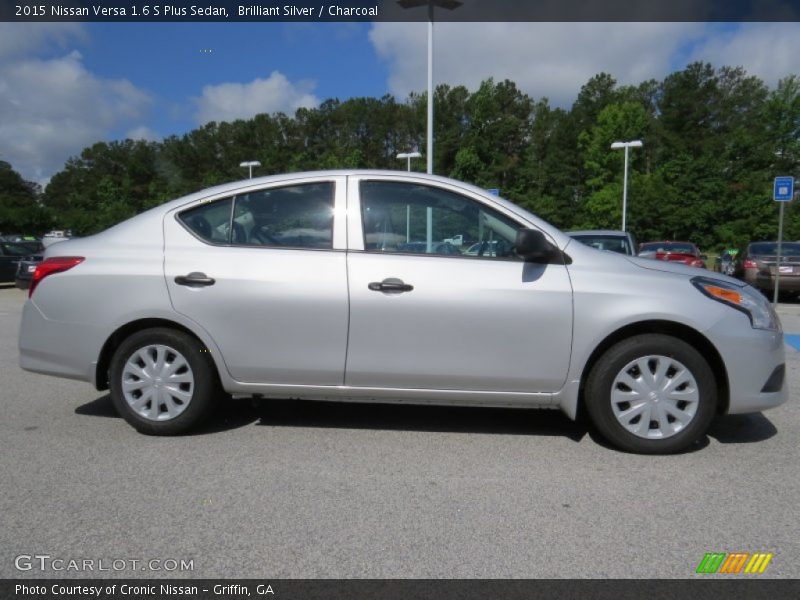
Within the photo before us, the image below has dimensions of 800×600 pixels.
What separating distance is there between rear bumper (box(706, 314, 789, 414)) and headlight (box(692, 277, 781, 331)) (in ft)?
0.19

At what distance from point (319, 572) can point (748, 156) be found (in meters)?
53.4

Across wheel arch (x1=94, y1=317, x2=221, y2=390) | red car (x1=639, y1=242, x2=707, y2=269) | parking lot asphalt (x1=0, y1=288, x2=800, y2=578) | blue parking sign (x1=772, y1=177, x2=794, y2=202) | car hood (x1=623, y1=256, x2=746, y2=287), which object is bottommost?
parking lot asphalt (x1=0, y1=288, x2=800, y2=578)

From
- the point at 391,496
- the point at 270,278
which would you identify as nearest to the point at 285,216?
the point at 270,278

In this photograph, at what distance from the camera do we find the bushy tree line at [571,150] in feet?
154

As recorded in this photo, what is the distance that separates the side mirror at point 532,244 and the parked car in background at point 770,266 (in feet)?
41.6

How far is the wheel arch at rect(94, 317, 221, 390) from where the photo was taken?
4352mm

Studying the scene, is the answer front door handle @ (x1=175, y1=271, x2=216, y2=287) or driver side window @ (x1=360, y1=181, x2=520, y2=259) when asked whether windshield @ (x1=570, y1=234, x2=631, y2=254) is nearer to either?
driver side window @ (x1=360, y1=181, x2=520, y2=259)

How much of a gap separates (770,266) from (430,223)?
44.5 ft

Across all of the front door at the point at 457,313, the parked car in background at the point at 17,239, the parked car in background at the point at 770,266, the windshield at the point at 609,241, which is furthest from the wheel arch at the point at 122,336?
the parked car in background at the point at 17,239

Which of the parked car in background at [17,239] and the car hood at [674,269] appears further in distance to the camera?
the parked car in background at [17,239]

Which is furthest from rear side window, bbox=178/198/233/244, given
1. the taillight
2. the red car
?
the red car

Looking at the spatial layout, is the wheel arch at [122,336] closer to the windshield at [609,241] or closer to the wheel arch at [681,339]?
the wheel arch at [681,339]

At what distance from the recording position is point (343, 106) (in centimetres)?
7331

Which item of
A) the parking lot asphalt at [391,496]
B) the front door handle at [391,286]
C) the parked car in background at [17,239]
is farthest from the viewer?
the parked car in background at [17,239]
